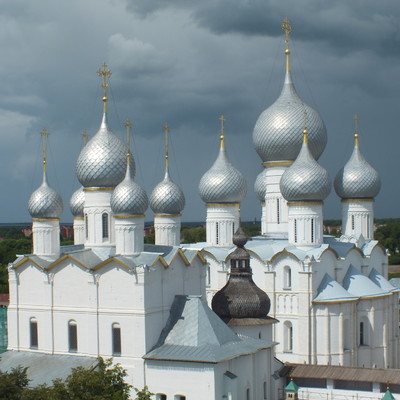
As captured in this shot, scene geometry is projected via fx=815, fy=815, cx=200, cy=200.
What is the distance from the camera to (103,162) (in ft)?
74.9

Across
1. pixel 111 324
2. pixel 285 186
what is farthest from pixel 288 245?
pixel 111 324

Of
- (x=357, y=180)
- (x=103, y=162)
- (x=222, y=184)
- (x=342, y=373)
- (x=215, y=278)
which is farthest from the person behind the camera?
(x=357, y=180)

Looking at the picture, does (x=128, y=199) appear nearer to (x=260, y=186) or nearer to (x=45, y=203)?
(x=45, y=203)

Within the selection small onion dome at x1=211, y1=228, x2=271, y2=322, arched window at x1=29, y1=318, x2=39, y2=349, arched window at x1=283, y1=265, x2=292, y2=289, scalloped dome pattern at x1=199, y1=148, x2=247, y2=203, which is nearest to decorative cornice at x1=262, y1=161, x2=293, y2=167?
scalloped dome pattern at x1=199, y1=148, x2=247, y2=203

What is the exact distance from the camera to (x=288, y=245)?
26.6 meters

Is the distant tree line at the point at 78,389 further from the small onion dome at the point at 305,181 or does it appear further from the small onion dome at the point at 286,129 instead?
the small onion dome at the point at 286,129

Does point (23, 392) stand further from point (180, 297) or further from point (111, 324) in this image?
point (180, 297)

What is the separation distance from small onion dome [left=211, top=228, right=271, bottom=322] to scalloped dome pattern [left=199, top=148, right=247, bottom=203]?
21.1 feet

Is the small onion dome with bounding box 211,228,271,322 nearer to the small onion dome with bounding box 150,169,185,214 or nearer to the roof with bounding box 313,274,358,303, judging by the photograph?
the roof with bounding box 313,274,358,303

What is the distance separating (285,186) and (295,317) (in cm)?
430

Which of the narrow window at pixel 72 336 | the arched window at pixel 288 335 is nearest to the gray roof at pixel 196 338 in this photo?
the narrow window at pixel 72 336

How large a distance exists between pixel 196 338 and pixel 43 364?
4.14m

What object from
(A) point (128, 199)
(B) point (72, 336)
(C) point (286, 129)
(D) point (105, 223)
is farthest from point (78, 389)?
(C) point (286, 129)

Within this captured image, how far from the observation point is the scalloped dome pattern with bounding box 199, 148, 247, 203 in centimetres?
2881
